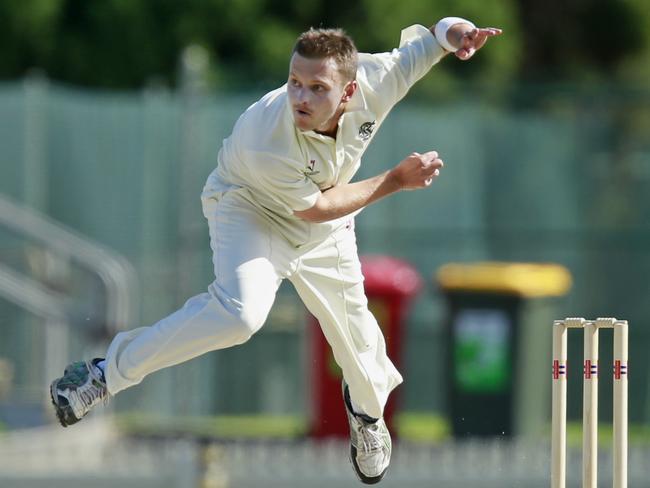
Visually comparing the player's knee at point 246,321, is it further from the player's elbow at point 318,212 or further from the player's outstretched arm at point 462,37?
the player's outstretched arm at point 462,37

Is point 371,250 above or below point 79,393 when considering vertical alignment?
above

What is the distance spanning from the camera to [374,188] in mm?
5609

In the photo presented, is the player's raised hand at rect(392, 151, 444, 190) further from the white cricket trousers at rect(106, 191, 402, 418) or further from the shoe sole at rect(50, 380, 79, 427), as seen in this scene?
the shoe sole at rect(50, 380, 79, 427)

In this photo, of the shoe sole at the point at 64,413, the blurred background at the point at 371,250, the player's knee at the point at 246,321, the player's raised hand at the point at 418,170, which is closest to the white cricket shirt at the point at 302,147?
the player's raised hand at the point at 418,170

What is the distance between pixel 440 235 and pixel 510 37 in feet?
14.1

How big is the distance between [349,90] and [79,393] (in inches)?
56.7

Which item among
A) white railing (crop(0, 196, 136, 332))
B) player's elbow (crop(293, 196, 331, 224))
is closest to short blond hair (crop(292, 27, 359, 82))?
player's elbow (crop(293, 196, 331, 224))

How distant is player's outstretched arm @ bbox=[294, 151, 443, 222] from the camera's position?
5.53 meters

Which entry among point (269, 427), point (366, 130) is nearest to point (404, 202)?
point (269, 427)

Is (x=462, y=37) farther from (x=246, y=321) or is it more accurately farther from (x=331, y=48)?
(x=246, y=321)

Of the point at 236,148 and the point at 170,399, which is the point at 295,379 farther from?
the point at 236,148

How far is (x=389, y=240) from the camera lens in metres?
11.4

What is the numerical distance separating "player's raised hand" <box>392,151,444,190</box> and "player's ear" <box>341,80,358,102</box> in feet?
0.94

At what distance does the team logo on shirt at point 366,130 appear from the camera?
565cm
